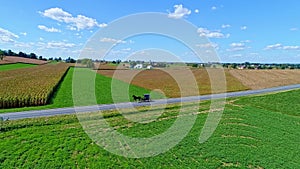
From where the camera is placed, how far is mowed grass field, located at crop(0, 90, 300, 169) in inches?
524

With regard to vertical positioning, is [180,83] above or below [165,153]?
above

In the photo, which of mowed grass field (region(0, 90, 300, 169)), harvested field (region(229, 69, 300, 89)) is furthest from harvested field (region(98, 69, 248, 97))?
mowed grass field (region(0, 90, 300, 169))

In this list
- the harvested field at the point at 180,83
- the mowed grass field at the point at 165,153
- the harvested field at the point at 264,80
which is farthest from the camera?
the harvested field at the point at 264,80

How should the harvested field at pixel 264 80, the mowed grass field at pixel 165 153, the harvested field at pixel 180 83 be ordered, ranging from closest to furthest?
the mowed grass field at pixel 165 153 < the harvested field at pixel 180 83 < the harvested field at pixel 264 80

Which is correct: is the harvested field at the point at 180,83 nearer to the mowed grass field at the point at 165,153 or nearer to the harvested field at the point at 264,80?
the harvested field at the point at 264,80

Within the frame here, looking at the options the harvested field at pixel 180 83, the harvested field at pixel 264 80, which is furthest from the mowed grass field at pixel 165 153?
the harvested field at pixel 264 80

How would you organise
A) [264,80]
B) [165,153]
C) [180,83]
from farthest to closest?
[264,80] → [180,83] → [165,153]

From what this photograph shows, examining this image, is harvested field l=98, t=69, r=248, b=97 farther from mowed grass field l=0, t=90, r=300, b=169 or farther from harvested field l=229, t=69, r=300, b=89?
mowed grass field l=0, t=90, r=300, b=169

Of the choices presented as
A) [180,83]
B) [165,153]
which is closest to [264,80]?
[180,83]

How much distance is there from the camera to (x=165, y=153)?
14.8 metres

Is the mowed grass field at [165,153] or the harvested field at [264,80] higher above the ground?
the harvested field at [264,80]

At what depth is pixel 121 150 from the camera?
1487cm

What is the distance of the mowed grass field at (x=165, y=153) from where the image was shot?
1331cm

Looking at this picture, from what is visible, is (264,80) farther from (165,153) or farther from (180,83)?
(165,153)
